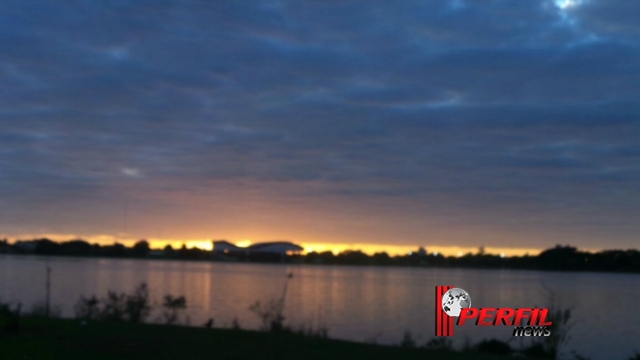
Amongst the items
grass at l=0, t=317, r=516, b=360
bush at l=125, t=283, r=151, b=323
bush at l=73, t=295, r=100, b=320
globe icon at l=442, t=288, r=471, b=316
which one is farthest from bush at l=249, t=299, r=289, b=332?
bush at l=73, t=295, r=100, b=320

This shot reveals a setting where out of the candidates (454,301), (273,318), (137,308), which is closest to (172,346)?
(273,318)

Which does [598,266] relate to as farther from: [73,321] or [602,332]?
[73,321]

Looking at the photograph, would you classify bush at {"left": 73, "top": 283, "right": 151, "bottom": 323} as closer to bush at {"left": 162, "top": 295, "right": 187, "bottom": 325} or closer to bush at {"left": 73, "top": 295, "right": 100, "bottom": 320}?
bush at {"left": 73, "top": 295, "right": 100, "bottom": 320}

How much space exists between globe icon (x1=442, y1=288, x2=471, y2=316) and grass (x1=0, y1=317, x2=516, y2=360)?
2.37 metres

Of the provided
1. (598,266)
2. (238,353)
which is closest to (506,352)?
(238,353)

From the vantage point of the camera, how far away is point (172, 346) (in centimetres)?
1413

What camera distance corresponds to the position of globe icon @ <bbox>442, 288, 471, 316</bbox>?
698 inches

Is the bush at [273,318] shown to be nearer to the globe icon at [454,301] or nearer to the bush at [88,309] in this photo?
the globe icon at [454,301]

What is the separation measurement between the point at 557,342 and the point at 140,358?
37.7 feet

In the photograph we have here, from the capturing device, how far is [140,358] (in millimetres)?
12906

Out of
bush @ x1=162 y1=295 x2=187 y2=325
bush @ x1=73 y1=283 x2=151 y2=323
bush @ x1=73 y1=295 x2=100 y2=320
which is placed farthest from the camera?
bush @ x1=162 y1=295 x2=187 y2=325

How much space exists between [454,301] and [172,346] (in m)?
8.21

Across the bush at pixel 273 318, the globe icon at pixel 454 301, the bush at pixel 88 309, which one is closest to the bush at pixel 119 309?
the bush at pixel 88 309

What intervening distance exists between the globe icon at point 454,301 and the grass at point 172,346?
237cm
